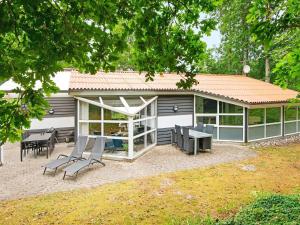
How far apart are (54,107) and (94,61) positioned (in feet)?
42.9

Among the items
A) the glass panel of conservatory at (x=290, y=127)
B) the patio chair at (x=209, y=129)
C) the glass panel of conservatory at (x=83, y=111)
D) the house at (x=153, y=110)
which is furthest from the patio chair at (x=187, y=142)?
the glass panel of conservatory at (x=290, y=127)

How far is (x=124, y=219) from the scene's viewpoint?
23.0ft

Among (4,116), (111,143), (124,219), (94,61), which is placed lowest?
(124,219)

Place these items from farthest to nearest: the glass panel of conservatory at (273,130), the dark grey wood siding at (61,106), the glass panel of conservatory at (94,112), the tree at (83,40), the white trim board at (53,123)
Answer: the glass panel of conservatory at (273,130) < the dark grey wood siding at (61,106) < the white trim board at (53,123) < the glass panel of conservatory at (94,112) < the tree at (83,40)

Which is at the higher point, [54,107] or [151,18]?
[151,18]

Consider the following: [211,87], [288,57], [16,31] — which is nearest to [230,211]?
[288,57]

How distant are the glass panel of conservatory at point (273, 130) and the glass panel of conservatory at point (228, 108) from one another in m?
2.44

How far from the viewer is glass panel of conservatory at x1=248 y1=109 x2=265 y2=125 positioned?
16325 millimetres

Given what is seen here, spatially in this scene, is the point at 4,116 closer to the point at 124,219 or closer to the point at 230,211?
the point at 124,219

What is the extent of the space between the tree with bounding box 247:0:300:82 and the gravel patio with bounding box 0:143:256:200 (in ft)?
23.1

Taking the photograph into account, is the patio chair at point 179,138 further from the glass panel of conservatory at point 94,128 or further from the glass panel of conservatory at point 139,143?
the glass panel of conservatory at point 94,128

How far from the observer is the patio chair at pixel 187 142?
13.6 metres

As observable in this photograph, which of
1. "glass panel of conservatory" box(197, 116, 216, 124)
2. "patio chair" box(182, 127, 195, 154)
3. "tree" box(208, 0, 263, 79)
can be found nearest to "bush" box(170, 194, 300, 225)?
"patio chair" box(182, 127, 195, 154)

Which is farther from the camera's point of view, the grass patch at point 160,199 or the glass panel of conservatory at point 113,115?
the glass panel of conservatory at point 113,115
